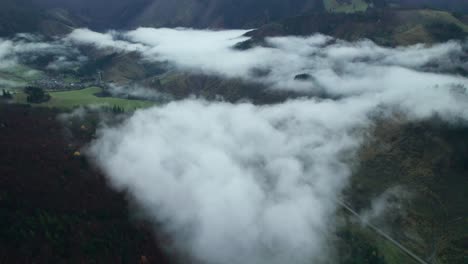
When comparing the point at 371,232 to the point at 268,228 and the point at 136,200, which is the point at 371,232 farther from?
the point at 136,200

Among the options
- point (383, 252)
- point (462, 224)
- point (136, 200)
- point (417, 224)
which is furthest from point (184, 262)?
point (462, 224)

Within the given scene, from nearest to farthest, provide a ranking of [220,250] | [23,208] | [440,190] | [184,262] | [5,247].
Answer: [5,247]
[23,208]
[184,262]
[220,250]
[440,190]

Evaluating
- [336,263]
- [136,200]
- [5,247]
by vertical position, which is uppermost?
[5,247]

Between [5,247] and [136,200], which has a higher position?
[5,247]

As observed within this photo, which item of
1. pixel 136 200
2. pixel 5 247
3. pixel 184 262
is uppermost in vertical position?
pixel 5 247

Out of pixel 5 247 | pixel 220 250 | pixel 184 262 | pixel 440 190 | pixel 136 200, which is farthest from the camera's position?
pixel 440 190

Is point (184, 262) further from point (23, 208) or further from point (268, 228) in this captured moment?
point (23, 208)

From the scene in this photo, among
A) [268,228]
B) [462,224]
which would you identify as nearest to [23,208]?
[268,228]

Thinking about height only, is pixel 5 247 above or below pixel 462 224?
above

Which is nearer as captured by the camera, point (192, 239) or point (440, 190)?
point (192, 239)
